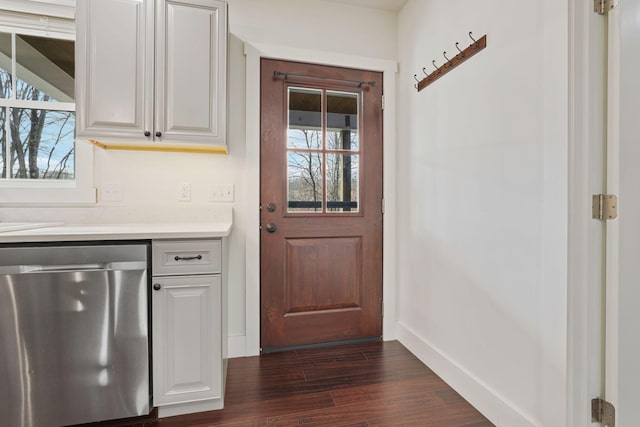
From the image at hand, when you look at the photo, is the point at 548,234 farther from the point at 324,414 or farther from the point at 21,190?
the point at 21,190

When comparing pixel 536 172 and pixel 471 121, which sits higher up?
pixel 471 121

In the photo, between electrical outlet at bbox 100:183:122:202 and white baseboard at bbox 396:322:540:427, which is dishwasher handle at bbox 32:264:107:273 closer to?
electrical outlet at bbox 100:183:122:202

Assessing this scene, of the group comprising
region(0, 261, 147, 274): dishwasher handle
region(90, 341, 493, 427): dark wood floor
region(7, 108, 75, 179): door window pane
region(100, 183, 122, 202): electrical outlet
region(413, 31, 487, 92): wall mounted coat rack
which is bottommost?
region(90, 341, 493, 427): dark wood floor

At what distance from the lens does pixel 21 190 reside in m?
1.92

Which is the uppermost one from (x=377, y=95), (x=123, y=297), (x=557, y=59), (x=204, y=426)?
(x=377, y=95)

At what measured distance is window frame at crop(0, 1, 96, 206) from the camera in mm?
1921

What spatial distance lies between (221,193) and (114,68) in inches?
36.2

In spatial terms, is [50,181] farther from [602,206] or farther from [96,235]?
[602,206]

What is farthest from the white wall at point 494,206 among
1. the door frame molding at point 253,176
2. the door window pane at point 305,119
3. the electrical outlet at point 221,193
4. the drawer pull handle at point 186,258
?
the drawer pull handle at point 186,258

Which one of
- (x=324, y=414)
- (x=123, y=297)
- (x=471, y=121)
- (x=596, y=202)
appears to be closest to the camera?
(x=596, y=202)

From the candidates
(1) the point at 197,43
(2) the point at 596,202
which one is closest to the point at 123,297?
(1) the point at 197,43

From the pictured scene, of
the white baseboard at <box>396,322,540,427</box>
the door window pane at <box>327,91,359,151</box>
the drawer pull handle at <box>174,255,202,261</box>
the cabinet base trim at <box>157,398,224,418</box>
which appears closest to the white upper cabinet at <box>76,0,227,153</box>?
the drawer pull handle at <box>174,255,202,261</box>

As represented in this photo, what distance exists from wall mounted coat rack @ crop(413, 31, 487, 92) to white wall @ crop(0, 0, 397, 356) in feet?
1.66

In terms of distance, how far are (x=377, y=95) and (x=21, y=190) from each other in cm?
246
